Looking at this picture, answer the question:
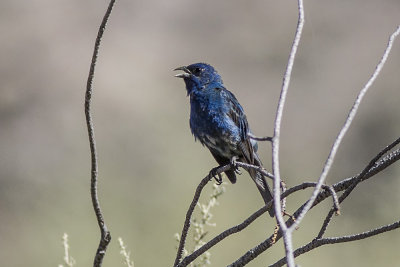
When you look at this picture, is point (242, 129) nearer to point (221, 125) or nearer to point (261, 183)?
point (221, 125)

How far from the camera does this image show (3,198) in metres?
11.1

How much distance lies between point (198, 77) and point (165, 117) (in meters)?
6.81

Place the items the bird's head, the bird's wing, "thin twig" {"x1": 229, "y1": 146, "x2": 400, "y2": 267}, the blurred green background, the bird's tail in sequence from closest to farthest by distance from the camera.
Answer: "thin twig" {"x1": 229, "y1": 146, "x2": 400, "y2": 267} → the bird's tail → the bird's wing → the bird's head → the blurred green background

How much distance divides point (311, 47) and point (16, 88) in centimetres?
464

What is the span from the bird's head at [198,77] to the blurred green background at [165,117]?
2811 millimetres

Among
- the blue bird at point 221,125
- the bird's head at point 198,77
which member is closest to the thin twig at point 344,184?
the blue bird at point 221,125

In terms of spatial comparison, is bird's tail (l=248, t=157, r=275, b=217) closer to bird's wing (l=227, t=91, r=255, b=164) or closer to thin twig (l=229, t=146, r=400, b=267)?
bird's wing (l=227, t=91, r=255, b=164)

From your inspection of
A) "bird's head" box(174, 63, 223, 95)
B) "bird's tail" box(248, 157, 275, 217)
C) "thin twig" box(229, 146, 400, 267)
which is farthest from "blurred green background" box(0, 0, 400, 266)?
"thin twig" box(229, 146, 400, 267)

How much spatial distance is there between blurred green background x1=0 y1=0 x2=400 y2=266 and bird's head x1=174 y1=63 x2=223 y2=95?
2.81m

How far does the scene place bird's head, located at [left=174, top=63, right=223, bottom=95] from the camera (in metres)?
5.13

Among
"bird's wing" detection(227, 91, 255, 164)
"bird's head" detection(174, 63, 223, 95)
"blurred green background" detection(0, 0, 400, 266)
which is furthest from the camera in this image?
"blurred green background" detection(0, 0, 400, 266)

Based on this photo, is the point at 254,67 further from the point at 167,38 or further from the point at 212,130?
the point at 212,130

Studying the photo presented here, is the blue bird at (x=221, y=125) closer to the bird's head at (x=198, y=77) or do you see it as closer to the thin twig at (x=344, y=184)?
the bird's head at (x=198, y=77)

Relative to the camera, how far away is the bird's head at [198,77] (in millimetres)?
5133
